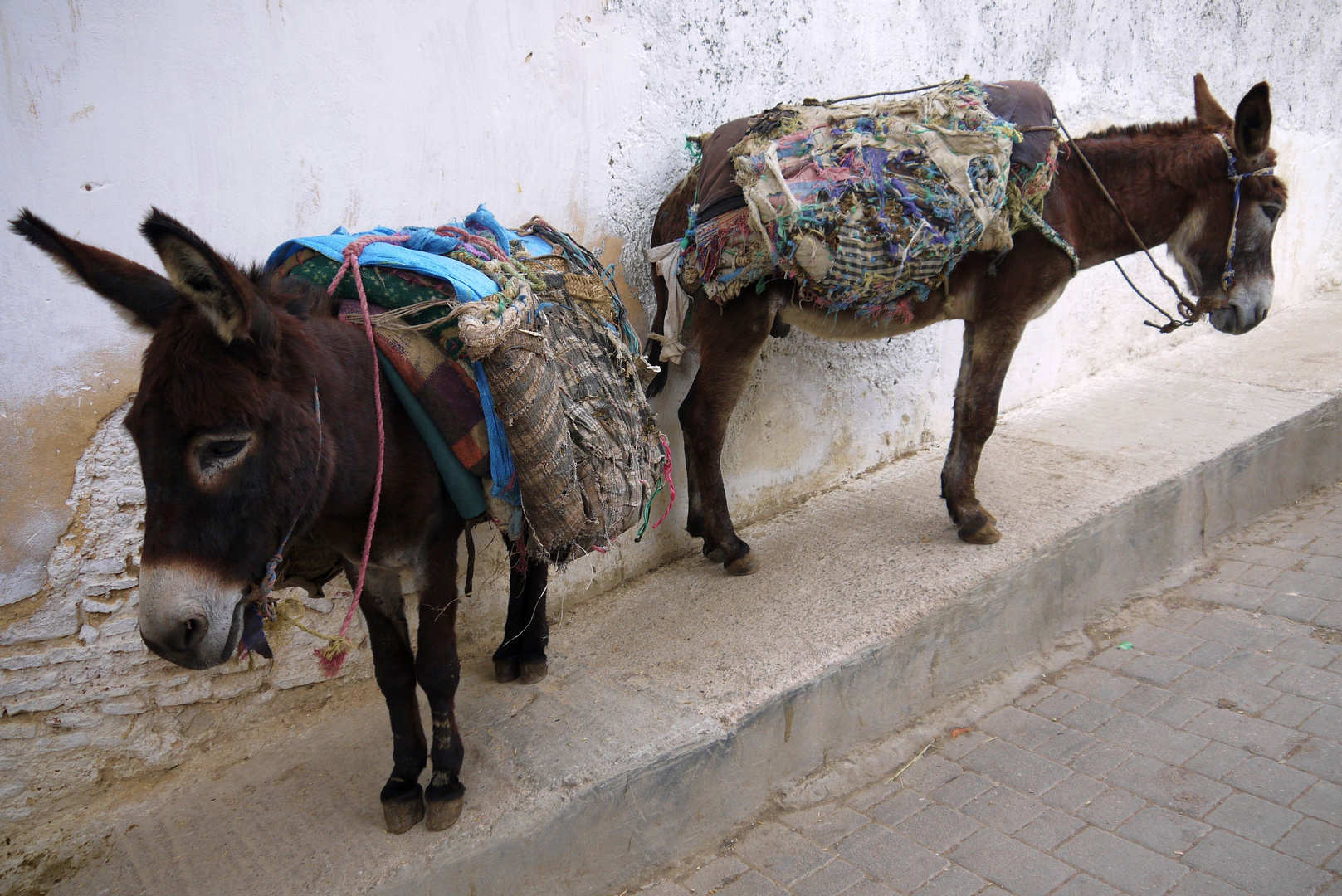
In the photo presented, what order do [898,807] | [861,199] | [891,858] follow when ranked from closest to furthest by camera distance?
[891,858] → [898,807] → [861,199]

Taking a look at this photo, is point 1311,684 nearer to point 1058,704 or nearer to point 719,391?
point 1058,704

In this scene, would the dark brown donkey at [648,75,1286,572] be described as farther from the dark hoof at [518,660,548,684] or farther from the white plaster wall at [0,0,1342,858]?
the dark hoof at [518,660,548,684]

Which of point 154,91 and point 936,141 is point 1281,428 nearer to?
point 936,141

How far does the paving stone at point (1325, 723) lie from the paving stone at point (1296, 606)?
0.70 metres

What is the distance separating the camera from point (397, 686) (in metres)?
2.07

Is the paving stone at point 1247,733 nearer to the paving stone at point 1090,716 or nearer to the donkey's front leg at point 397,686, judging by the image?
the paving stone at point 1090,716

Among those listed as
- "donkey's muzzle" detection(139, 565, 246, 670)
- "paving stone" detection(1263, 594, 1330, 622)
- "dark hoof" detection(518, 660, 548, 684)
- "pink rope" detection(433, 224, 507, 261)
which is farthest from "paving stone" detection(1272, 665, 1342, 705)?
"donkey's muzzle" detection(139, 565, 246, 670)

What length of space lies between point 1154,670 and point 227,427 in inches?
124

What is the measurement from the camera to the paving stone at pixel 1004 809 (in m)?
2.37

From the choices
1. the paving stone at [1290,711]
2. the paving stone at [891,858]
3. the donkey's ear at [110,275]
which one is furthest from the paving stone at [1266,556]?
the donkey's ear at [110,275]

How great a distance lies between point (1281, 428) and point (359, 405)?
4566 mm

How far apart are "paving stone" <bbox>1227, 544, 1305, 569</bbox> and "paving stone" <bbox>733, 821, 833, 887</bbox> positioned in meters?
2.81

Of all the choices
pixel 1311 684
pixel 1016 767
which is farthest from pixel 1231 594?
pixel 1016 767

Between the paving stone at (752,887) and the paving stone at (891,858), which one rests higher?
the paving stone at (891,858)
